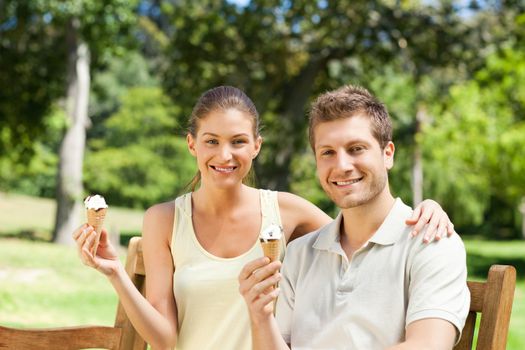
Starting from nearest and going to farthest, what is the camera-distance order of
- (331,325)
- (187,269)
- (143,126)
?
(331,325) < (187,269) < (143,126)

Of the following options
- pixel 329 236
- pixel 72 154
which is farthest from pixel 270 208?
pixel 72 154

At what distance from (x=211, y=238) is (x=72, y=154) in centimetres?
1605

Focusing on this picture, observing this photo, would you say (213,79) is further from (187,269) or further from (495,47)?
(187,269)

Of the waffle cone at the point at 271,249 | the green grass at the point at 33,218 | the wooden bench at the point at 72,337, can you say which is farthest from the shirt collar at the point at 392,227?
the green grass at the point at 33,218

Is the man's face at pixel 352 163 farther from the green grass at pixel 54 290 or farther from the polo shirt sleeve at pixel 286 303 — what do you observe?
the green grass at pixel 54 290

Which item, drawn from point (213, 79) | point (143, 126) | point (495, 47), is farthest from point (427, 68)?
point (143, 126)

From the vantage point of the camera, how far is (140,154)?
120 feet

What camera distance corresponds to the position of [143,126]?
36.9 m

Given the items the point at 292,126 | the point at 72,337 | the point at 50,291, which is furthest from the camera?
the point at 292,126

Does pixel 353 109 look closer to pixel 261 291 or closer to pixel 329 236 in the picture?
pixel 329 236

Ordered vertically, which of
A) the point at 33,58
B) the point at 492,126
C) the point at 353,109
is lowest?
the point at 353,109

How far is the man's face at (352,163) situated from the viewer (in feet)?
7.62

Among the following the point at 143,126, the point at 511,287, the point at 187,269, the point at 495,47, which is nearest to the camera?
the point at 511,287

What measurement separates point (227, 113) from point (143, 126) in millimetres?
34602
